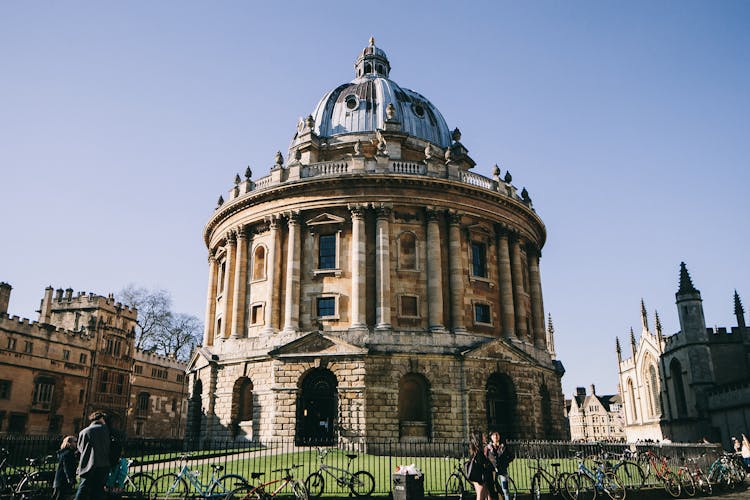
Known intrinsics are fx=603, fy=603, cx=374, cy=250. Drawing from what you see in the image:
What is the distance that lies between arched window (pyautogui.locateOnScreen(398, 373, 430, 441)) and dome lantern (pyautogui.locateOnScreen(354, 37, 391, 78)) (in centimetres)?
2801

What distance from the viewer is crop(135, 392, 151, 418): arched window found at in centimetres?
5562

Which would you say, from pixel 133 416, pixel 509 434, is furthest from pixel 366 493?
pixel 133 416

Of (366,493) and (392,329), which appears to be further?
(392,329)

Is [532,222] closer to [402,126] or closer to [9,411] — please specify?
[402,126]

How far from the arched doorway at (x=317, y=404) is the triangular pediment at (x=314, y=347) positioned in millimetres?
965

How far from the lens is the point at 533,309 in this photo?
38.9m

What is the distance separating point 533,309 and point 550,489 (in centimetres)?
2324

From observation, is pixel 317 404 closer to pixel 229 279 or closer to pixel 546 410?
pixel 229 279

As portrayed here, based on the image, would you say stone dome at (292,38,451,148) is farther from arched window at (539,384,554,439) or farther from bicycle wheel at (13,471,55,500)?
bicycle wheel at (13,471,55,500)

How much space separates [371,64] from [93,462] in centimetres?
4382

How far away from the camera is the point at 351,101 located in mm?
42656

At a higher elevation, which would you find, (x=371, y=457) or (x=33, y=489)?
(x=371, y=457)

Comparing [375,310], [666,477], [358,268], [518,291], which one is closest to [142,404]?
[375,310]

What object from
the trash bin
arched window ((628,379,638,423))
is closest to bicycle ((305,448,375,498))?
the trash bin
